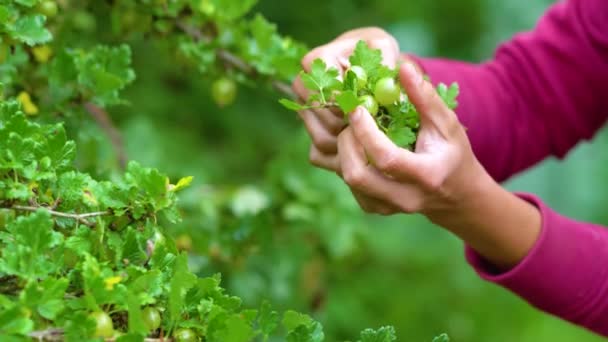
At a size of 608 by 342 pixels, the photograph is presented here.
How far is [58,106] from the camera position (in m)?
1.08

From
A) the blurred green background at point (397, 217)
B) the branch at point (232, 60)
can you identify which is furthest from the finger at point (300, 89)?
the blurred green background at point (397, 217)

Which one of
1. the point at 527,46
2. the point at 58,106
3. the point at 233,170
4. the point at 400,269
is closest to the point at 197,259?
the point at 58,106

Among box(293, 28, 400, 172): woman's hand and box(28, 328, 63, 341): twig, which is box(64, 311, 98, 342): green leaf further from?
box(293, 28, 400, 172): woman's hand

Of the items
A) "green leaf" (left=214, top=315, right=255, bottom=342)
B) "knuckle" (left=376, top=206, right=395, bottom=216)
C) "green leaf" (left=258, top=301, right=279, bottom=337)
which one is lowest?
"green leaf" (left=214, top=315, right=255, bottom=342)

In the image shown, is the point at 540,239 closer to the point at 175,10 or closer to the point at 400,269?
the point at 175,10

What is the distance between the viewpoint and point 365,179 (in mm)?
839

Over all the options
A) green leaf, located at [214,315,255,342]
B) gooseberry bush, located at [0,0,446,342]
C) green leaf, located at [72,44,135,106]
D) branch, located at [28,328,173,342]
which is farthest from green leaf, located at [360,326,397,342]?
green leaf, located at [72,44,135,106]

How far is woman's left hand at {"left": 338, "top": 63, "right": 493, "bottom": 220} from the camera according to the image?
0.80 meters

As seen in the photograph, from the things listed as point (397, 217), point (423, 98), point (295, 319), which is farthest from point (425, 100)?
point (397, 217)

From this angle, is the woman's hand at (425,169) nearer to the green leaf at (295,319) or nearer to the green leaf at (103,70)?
the green leaf at (295,319)

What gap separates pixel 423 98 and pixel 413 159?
6 centimetres

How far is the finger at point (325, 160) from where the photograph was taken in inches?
37.7

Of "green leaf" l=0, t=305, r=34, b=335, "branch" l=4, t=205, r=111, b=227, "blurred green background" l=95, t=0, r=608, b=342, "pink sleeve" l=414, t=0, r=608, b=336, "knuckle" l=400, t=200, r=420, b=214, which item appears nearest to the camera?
"green leaf" l=0, t=305, r=34, b=335

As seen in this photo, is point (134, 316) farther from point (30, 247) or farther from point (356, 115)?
point (356, 115)
